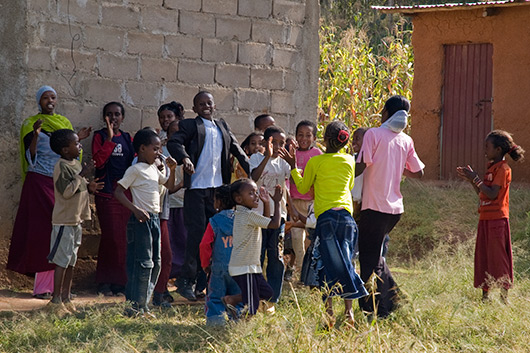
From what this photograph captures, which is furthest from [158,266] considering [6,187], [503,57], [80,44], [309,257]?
[503,57]

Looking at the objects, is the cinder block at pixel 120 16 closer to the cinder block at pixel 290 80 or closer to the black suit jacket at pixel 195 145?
the black suit jacket at pixel 195 145

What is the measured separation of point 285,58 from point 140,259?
9.37ft

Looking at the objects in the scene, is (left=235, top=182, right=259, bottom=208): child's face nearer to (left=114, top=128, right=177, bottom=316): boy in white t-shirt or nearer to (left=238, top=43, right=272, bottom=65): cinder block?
(left=114, top=128, right=177, bottom=316): boy in white t-shirt

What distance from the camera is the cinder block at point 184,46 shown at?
7.38m

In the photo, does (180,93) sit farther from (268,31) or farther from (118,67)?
(268,31)

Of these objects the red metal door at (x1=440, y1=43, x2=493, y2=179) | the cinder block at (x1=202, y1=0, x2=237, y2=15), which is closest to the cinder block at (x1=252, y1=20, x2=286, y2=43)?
the cinder block at (x1=202, y1=0, x2=237, y2=15)

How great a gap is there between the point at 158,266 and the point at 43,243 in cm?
120

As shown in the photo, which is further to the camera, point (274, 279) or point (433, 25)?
point (433, 25)

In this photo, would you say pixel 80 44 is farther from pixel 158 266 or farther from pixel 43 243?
pixel 158 266

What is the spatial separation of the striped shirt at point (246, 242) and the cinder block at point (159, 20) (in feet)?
8.07

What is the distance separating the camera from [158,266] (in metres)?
5.95

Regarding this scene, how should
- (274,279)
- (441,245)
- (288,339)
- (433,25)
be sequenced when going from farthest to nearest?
(433,25)
(441,245)
(274,279)
(288,339)

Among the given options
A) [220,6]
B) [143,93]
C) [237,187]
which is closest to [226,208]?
[237,187]

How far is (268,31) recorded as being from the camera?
7.77 m
